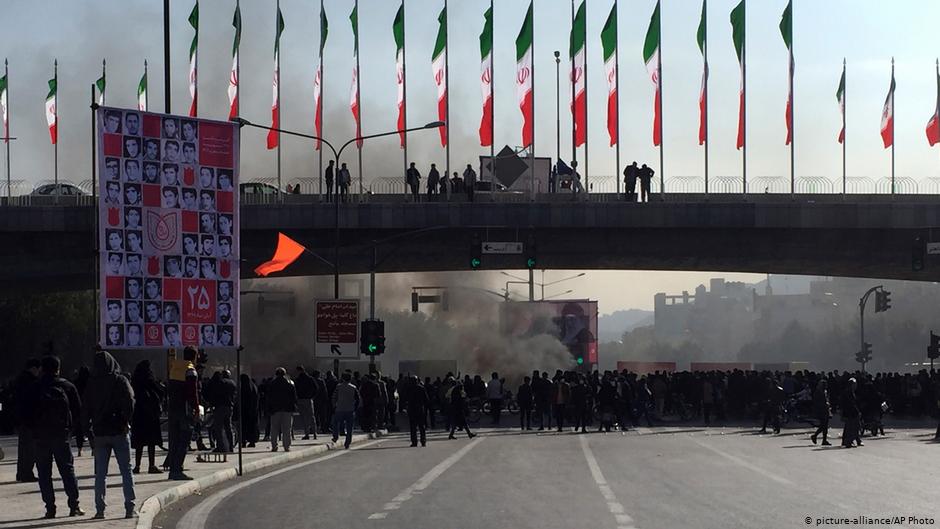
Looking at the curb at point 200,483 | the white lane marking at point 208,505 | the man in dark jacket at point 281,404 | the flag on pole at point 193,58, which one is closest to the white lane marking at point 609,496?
the white lane marking at point 208,505

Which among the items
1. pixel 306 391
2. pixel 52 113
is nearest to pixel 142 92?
pixel 52 113

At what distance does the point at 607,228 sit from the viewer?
56.0m

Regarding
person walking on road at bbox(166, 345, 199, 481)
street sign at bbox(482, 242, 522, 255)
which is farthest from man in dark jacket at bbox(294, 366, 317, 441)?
street sign at bbox(482, 242, 522, 255)

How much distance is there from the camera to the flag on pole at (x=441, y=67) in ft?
189

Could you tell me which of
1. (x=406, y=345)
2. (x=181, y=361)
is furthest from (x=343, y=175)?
(x=406, y=345)

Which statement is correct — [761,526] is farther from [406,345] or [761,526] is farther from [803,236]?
[406,345]

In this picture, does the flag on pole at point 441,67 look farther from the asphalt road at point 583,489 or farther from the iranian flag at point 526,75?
the asphalt road at point 583,489

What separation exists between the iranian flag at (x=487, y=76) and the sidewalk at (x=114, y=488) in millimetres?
29668

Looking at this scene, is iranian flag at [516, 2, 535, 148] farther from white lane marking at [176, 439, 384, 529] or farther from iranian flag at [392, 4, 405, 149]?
white lane marking at [176, 439, 384, 529]

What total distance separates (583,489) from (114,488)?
6166mm

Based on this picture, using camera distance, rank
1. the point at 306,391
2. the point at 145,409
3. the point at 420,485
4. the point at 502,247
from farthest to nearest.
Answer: the point at 502,247
the point at 306,391
the point at 145,409
the point at 420,485

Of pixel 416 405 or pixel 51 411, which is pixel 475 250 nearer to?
pixel 416 405

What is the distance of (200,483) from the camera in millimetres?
19891

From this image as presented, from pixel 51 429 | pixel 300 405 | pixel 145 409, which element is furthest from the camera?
pixel 300 405
